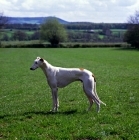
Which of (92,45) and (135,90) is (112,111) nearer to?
(135,90)

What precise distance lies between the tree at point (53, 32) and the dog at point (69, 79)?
119 metres

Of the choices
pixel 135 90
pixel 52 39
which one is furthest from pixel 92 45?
pixel 135 90

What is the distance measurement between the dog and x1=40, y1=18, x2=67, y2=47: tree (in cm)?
11875

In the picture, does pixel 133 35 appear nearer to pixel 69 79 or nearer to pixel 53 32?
pixel 53 32

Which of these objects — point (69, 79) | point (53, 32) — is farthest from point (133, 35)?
point (69, 79)

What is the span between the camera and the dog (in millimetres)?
12117

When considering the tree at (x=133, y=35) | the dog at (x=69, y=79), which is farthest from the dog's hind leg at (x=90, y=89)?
the tree at (x=133, y=35)

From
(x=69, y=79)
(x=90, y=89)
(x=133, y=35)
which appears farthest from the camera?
(x=133, y=35)

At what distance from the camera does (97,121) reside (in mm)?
10500

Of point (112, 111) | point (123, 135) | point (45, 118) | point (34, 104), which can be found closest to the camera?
point (123, 135)

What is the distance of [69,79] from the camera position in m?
12.5

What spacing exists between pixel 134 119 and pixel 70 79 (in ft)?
10.0

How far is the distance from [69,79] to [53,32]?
441 feet

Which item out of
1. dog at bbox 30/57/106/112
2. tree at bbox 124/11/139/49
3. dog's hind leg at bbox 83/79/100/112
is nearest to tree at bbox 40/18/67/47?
tree at bbox 124/11/139/49
